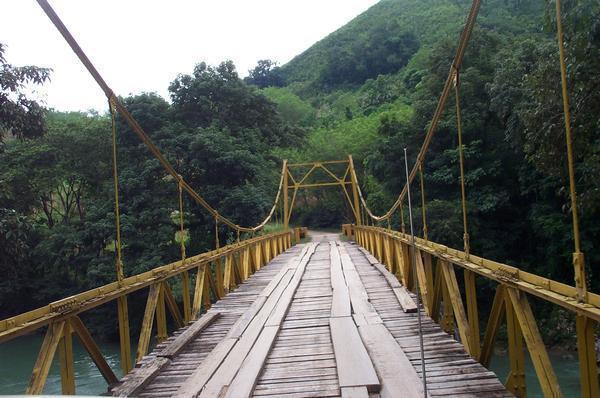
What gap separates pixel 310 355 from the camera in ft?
11.6

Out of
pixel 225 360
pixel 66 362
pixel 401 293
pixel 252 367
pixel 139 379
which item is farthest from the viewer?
pixel 401 293

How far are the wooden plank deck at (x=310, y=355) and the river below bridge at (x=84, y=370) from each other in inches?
262

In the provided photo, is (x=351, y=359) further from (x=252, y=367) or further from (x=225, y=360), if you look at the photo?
(x=225, y=360)

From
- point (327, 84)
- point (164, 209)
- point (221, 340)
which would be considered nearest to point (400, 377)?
point (221, 340)

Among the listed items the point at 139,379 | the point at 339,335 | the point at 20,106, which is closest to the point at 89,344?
the point at 139,379

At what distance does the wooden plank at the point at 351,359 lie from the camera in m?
2.83

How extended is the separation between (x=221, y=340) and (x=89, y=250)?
13.0m

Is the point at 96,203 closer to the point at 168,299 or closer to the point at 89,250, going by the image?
the point at 89,250

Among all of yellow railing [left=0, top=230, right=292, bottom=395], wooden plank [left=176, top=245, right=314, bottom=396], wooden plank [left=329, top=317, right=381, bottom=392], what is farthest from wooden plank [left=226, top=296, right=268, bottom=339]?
wooden plank [left=329, top=317, right=381, bottom=392]

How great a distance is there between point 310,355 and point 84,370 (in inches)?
465

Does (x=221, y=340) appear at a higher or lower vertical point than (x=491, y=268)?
lower

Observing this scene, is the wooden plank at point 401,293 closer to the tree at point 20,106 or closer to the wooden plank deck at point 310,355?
the wooden plank deck at point 310,355

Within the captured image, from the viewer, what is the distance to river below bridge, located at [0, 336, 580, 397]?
10766mm

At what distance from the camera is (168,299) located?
423cm
